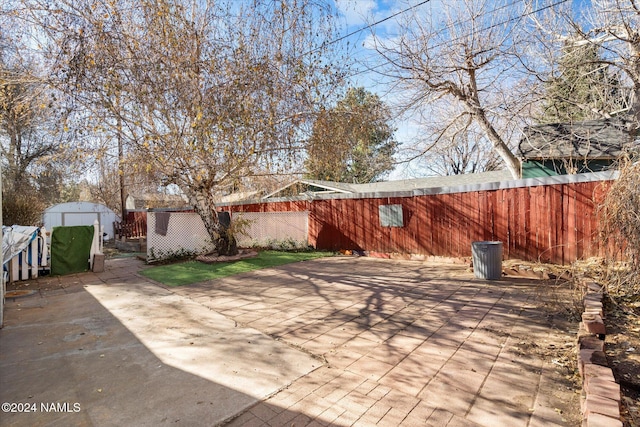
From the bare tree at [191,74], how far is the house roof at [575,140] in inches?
256

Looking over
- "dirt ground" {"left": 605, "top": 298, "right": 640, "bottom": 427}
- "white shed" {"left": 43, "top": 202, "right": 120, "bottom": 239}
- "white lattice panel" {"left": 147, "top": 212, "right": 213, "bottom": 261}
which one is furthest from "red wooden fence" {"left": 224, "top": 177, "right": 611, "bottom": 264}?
"white shed" {"left": 43, "top": 202, "right": 120, "bottom": 239}

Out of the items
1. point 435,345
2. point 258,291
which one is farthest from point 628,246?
point 258,291

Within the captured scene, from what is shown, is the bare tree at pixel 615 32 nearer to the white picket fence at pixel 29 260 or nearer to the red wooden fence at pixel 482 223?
the red wooden fence at pixel 482 223

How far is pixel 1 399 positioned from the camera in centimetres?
261

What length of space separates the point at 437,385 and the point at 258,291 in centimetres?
404

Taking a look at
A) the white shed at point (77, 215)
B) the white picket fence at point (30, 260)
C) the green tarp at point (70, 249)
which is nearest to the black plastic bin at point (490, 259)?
the green tarp at point (70, 249)

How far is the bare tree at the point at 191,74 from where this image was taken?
6.68m

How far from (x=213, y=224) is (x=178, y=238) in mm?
1530

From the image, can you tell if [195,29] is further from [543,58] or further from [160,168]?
[543,58]

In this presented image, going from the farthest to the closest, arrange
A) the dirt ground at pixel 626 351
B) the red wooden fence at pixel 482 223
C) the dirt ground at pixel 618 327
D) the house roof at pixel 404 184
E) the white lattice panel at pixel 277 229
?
the house roof at pixel 404 184, the white lattice panel at pixel 277 229, the red wooden fence at pixel 482 223, the dirt ground at pixel 618 327, the dirt ground at pixel 626 351

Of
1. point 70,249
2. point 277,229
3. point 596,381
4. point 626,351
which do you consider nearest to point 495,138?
point 626,351

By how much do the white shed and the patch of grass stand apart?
14.7m

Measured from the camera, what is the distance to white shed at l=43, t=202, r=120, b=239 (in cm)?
2036

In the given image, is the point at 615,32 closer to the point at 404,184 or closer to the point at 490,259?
the point at 490,259
